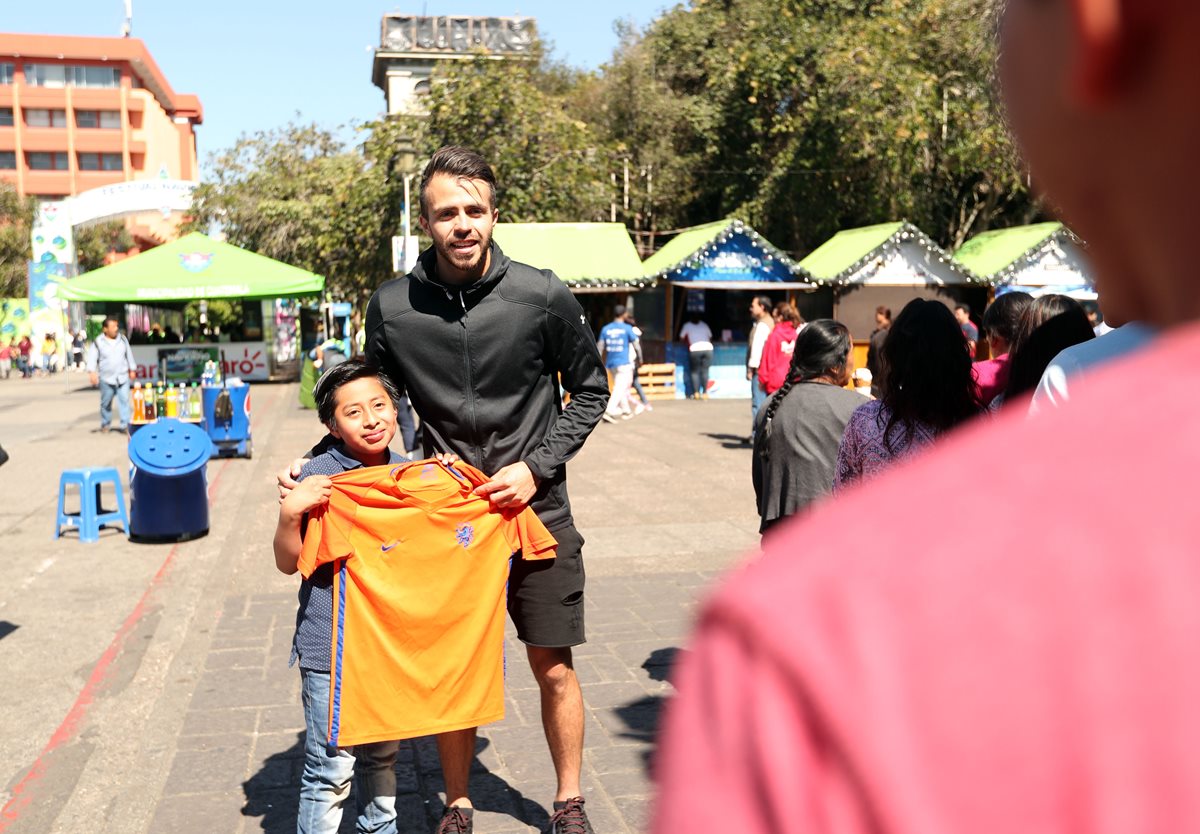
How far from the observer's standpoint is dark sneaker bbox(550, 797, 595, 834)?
3.76 meters

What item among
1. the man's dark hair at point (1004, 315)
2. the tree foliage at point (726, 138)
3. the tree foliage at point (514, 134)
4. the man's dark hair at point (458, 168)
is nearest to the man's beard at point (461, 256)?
the man's dark hair at point (458, 168)

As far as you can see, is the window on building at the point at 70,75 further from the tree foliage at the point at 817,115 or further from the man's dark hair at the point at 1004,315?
the man's dark hair at the point at 1004,315

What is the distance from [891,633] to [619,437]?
16.4 meters

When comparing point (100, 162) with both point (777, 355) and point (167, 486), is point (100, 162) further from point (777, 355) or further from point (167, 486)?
point (167, 486)

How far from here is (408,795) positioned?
4402 mm

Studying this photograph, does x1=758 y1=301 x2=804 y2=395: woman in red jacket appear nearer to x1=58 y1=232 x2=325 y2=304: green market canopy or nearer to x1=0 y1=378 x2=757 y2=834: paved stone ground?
x1=0 y1=378 x2=757 y2=834: paved stone ground

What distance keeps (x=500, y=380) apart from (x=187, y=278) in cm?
1620

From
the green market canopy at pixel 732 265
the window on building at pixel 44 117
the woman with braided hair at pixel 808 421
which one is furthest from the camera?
the window on building at pixel 44 117

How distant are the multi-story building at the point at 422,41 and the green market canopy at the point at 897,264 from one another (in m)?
44.2

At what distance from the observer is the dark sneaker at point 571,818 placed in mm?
3758

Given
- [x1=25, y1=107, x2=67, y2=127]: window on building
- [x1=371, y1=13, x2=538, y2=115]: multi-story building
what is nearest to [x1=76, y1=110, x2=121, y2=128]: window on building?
[x1=25, y1=107, x2=67, y2=127]: window on building

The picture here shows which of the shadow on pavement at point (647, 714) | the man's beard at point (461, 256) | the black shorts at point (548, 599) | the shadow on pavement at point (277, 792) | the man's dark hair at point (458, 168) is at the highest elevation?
the man's dark hair at point (458, 168)

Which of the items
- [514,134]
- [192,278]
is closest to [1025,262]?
[514,134]

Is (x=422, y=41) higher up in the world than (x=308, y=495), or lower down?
higher up
